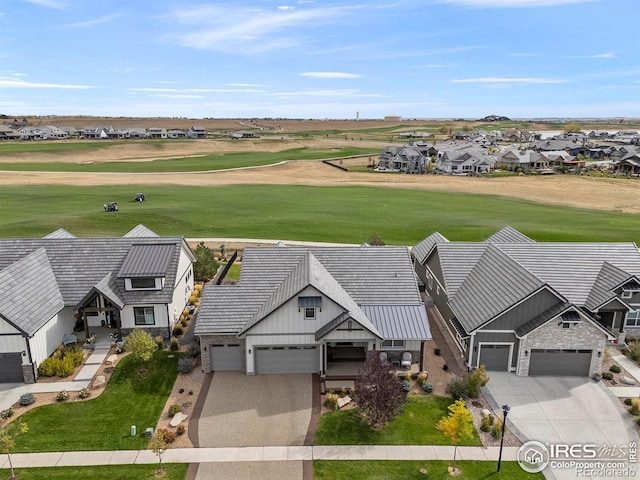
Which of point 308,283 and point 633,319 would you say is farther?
point 633,319

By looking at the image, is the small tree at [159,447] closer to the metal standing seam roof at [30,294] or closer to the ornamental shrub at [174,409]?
the ornamental shrub at [174,409]

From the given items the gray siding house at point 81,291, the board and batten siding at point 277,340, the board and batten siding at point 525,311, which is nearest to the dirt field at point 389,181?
the board and batten siding at point 525,311

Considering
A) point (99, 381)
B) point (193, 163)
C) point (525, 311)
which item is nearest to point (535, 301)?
point (525, 311)

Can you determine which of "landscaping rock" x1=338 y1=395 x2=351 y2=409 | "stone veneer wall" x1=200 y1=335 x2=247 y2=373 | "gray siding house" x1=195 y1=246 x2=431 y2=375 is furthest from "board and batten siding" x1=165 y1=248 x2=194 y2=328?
"landscaping rock" x1=338 y1=395 x2=351 y2=409

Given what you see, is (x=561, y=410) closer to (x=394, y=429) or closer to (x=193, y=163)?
(x=394, y=429)

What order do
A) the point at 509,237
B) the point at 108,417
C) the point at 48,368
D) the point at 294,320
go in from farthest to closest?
the point at 509,237 → the point at 48,368 → the point at 294,320 → the point at 108,417

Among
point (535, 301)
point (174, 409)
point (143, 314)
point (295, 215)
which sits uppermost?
point (535, 301)

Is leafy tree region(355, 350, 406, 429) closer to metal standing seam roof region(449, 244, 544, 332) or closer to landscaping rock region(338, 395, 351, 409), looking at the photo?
landscaping rock region(338, 395, 351, 409)
